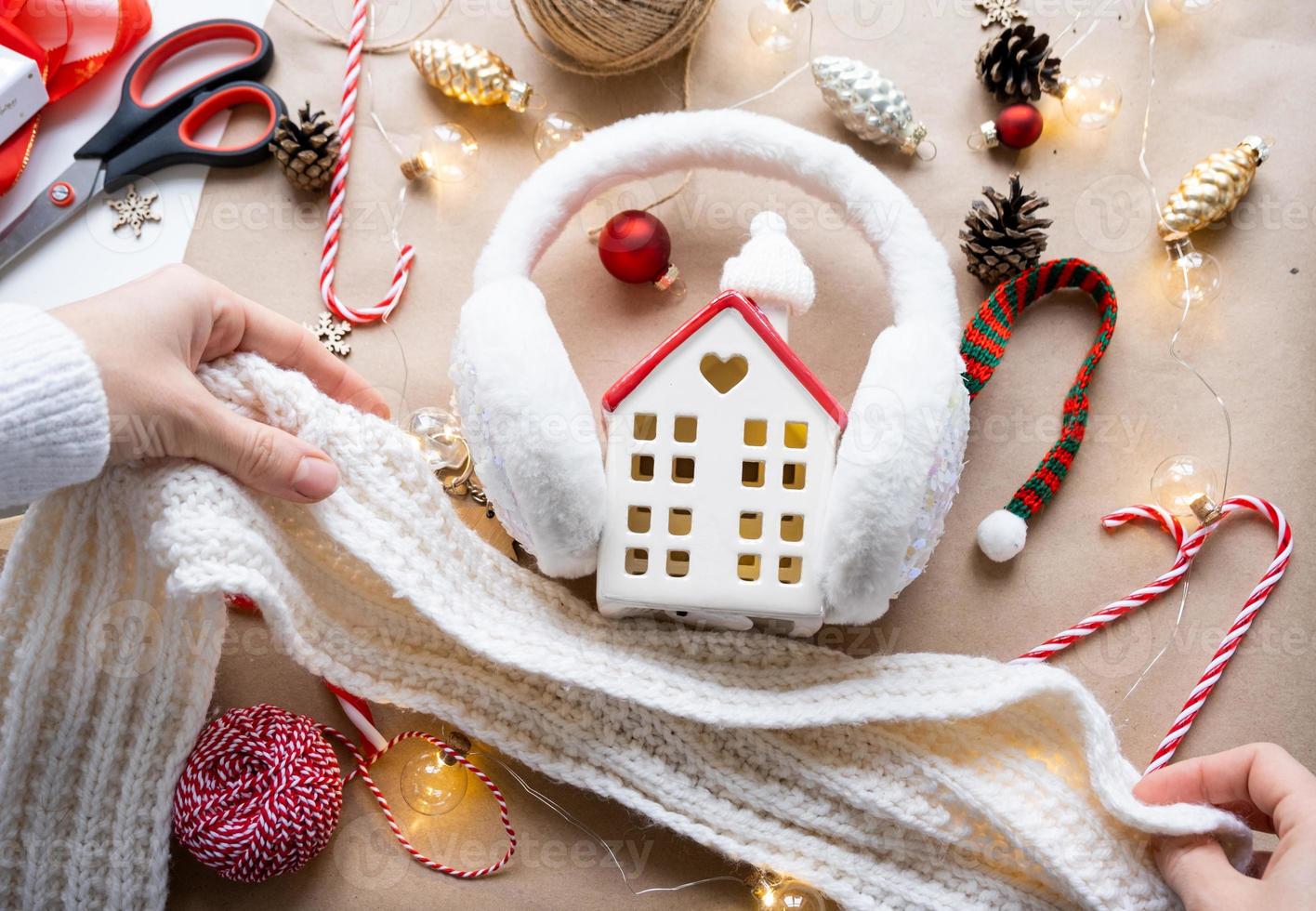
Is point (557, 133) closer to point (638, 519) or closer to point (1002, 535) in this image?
point (638, 519)

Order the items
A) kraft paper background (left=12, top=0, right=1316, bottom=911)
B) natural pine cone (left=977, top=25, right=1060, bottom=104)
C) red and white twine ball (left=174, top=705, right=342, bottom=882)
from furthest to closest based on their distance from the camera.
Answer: natural pine cone (left=977, top=25, right=1060, bottom=104), kraft paper background (left=12, top=0, right=1316, bottom=911), red and white twine ball (left=174, top=705, right=342, bottom=882)

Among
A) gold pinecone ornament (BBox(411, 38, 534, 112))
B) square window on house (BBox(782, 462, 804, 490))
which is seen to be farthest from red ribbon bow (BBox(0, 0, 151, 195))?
square window on house (BBox(782, 462, 804, 490))

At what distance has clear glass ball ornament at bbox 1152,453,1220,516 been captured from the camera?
100 centimetres

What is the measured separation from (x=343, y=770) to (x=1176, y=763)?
0.77m

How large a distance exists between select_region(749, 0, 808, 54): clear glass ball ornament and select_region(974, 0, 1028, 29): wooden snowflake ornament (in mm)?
213

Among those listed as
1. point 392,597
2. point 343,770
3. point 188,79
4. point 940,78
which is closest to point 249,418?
point 392,597

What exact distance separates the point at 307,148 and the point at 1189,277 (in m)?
0.92

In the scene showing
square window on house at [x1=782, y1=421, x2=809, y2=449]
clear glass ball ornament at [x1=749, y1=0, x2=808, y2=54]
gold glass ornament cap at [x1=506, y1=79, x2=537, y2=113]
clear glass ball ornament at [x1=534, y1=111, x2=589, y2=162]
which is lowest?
square window on house at [x1=782, y1=421, x2=809, y2=449]

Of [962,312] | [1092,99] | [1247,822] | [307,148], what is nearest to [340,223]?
[307,148]

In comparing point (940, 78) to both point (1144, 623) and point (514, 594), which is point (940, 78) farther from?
point (514, 594)

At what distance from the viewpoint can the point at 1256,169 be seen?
1.09 m

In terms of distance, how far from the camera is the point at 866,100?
41.4 inches

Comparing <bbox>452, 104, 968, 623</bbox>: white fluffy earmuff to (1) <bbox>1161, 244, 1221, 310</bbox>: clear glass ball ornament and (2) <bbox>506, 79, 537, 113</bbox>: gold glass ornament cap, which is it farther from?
Answer: (1) <bbox>1161, 244, 1221, 310</bbox>: clear glass ball ornament

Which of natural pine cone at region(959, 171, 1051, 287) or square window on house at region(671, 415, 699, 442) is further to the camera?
natural pine cone at region(959, 171, 1051, 287)
